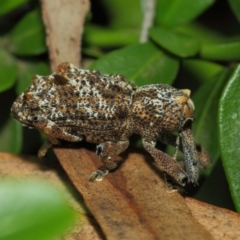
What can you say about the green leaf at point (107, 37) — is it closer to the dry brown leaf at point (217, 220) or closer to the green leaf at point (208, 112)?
the green leaf at point (208, 112)

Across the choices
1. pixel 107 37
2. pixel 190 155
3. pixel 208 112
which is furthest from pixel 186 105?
pixel 107 37

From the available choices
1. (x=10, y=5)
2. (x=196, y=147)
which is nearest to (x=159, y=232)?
(x=196, y=147)

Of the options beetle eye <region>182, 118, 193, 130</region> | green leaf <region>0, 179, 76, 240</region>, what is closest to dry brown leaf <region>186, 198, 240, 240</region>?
beetle eye <region>182, 118, 193, 130</region>

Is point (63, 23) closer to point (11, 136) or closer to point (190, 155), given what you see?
point (11, 136)

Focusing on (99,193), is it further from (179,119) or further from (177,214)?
(179,119)

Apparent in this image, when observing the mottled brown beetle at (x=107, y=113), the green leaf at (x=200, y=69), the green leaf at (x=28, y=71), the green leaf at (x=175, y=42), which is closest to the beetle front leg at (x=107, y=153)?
the mottled brown beetle at (x=107, y=113)

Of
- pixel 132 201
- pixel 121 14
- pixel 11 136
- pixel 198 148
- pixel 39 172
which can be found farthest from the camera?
pixel 121 14
